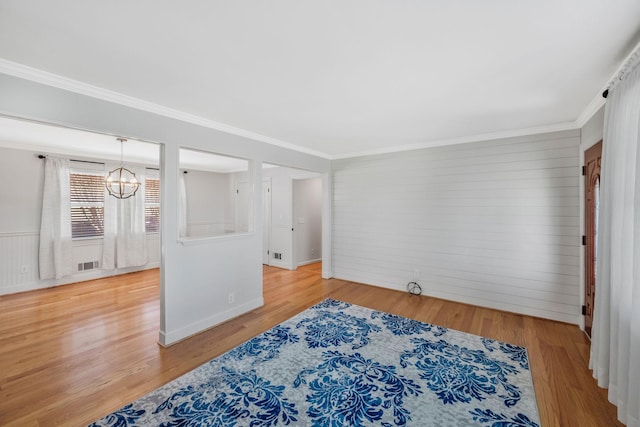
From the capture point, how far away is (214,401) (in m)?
2.00

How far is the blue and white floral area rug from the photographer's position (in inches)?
73.1

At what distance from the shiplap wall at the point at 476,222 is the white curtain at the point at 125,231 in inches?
186

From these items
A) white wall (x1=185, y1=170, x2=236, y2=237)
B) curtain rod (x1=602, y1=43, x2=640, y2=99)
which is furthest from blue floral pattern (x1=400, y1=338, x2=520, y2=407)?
white wall (x1=185, y1=170, x2=236, y2=237)

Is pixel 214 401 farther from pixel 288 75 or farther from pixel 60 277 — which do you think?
pixel 60 277

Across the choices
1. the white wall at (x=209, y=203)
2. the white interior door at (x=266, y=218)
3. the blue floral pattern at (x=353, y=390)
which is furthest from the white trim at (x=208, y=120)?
the white wall at (x=209, y=203)

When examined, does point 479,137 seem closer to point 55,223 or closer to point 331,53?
point 331,53

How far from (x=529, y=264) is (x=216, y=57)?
4.40 m

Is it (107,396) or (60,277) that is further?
(60,277)

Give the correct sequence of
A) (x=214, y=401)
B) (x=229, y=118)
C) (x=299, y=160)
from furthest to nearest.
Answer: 1. (x=299, y=160)
2. (x=229, y=118)
3. (x=214, y=401)

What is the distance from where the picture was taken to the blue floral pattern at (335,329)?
9.48 ft

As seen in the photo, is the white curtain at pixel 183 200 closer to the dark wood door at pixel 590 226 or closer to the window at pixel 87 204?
the window at pixel 87 204

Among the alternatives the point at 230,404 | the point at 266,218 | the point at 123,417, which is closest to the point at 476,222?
the point at 230,404

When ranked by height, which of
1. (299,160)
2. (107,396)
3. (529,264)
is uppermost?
(299,160)

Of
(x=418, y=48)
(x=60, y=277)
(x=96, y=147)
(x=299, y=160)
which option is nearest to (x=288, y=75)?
(x=418, y=48)
